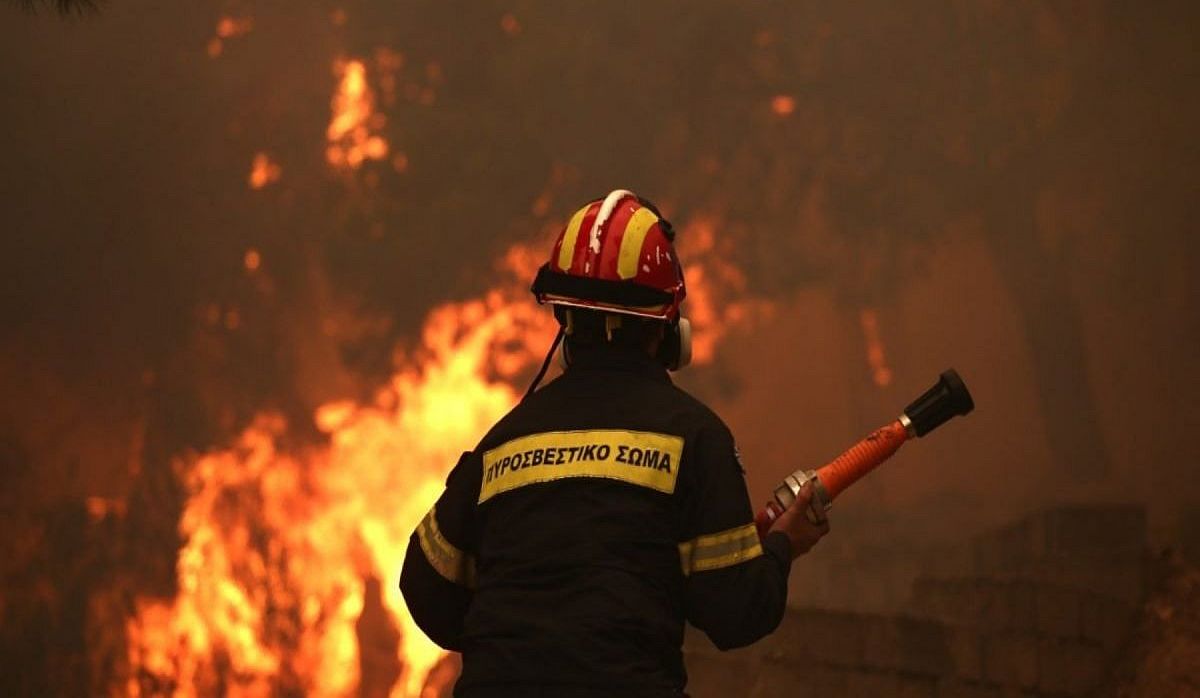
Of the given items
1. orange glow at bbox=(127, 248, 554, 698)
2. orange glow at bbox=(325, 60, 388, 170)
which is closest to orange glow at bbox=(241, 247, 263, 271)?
orange glow at bbox=(325, 60, 388, 170)

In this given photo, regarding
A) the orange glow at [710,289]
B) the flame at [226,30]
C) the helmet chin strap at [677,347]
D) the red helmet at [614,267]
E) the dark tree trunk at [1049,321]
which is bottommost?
the helmet chin strap at [677,347]

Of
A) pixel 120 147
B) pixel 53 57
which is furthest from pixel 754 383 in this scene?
pixel 53 57

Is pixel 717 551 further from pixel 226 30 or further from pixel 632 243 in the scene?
pixel 226 30

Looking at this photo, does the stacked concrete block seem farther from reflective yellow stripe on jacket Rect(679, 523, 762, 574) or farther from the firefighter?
reflective yellow stripe on jacket Rect(679, 523, 762, 574)

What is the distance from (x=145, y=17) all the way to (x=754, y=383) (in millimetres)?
4609

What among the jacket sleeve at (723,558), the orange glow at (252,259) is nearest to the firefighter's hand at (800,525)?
the jacket sleeve at (723,558)

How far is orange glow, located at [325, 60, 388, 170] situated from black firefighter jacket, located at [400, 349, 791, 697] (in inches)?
260

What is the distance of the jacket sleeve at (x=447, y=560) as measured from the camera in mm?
2430

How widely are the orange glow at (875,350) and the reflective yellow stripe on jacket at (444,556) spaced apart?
18.0ft

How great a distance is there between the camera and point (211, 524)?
8383 mm

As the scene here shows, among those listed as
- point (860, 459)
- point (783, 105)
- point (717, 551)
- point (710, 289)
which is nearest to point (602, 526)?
point (717, 551)

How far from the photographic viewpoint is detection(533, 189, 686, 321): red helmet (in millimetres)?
2467

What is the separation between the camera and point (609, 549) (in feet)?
7.11

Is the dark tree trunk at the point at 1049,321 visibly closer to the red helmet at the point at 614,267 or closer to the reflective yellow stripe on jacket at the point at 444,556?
the red helmet at the point at 614,267
